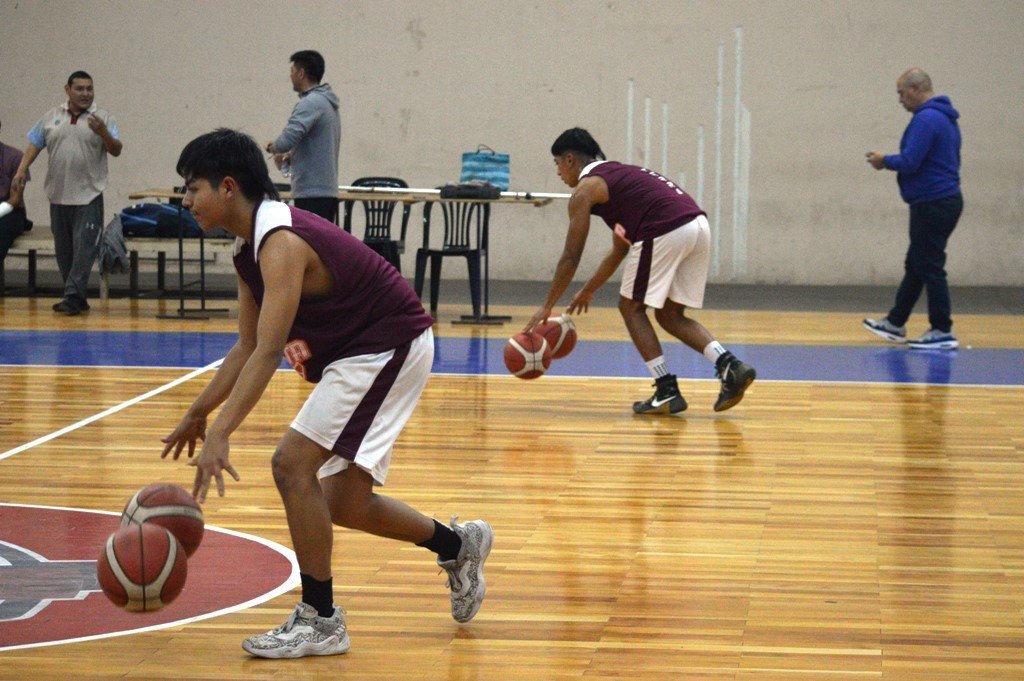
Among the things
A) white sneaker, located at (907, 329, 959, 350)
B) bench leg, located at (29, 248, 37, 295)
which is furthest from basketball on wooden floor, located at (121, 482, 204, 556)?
bench leg, located at (29, 248, 37, 295)

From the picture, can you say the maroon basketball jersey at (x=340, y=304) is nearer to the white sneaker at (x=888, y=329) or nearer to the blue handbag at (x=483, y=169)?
the white sneaker at (x=888, y=329)

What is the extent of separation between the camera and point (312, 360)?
4.04 m

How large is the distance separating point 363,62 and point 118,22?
2.69 m

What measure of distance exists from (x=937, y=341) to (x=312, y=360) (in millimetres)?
8003

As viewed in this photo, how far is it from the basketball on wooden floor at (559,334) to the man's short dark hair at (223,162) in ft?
14.1

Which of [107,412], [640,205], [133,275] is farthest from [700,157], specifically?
[107,412]

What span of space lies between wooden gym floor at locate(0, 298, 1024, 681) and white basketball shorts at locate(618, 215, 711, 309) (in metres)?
0.64

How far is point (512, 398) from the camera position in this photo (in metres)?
8.76

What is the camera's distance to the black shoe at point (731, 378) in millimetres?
7824

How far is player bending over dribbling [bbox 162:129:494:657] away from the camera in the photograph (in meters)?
3.76

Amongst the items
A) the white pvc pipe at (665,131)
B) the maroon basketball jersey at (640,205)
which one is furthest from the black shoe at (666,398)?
the white pvc pipe at (665,131)

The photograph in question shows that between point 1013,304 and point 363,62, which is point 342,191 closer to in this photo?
point 363,62

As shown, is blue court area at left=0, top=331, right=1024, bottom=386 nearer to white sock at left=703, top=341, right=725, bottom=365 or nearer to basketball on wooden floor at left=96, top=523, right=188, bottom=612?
white sock at left=703, top=341, right=725, bottom=365

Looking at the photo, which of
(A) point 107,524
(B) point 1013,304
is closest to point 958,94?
(B) point 1013,304
